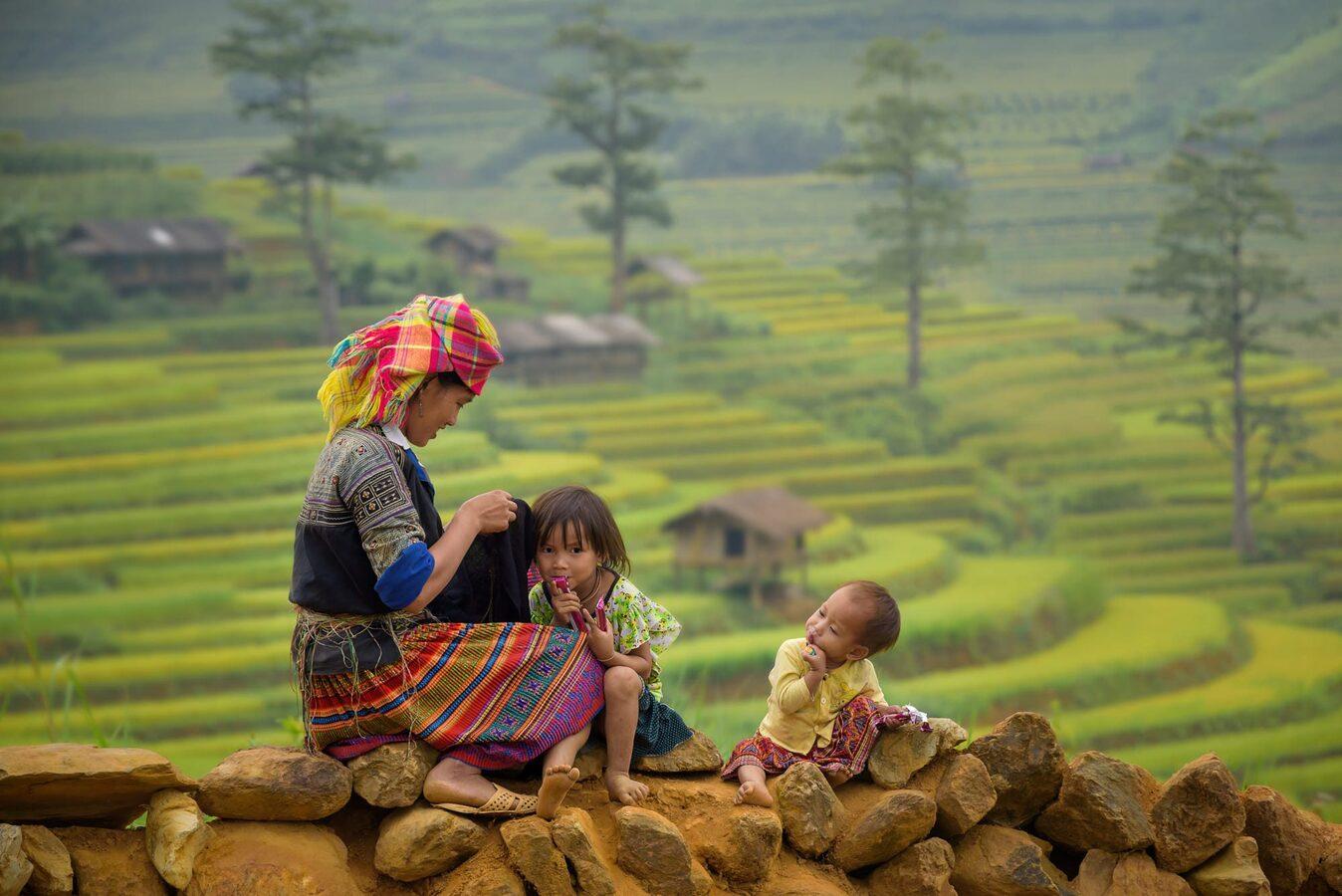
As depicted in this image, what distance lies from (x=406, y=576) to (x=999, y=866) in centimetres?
155

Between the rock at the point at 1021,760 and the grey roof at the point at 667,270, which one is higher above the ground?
the grey roof at the point at 667,270

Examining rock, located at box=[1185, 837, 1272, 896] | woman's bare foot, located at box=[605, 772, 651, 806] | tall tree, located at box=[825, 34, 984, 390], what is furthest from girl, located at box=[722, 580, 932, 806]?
tall tree, located at box=[825, 34, 984, 390]

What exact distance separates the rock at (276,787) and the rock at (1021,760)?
5.01ft

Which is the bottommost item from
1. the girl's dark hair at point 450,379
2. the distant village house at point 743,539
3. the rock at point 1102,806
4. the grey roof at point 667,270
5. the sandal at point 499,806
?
the distant village house at point 743,539

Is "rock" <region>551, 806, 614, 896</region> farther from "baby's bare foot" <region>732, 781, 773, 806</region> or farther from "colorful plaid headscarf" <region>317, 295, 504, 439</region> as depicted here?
"colorful plaid headscarf" <region>317, 295, 504, 439</region>

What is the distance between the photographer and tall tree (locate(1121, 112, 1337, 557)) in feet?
52.2

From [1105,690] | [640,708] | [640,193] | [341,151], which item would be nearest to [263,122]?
[341,151]

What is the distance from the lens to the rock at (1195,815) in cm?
367

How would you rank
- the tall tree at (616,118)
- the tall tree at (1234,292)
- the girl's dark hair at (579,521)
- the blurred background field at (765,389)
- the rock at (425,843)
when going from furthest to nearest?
the tall tree at (616,118)
the tall tree at (1234,292)
the blurred background field at (765,389)
the girl's dark hair at (579,521)
the rock at (425,843)

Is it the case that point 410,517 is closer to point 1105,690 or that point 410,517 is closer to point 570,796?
point 570,796

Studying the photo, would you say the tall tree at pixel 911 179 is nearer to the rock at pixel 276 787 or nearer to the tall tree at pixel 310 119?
the tall tree at pixel 310 119

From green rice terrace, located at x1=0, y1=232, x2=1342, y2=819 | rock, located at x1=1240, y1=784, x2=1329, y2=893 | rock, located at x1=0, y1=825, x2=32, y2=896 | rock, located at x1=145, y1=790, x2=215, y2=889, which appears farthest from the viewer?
green rice terrace, located at x1=0, y1=232, x2=1342, y2=819

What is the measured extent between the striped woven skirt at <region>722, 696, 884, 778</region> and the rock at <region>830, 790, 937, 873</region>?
0.13 m

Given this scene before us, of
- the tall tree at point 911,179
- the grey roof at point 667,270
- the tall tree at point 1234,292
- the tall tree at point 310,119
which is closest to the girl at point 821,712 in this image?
the tall tree at point 1234,292
